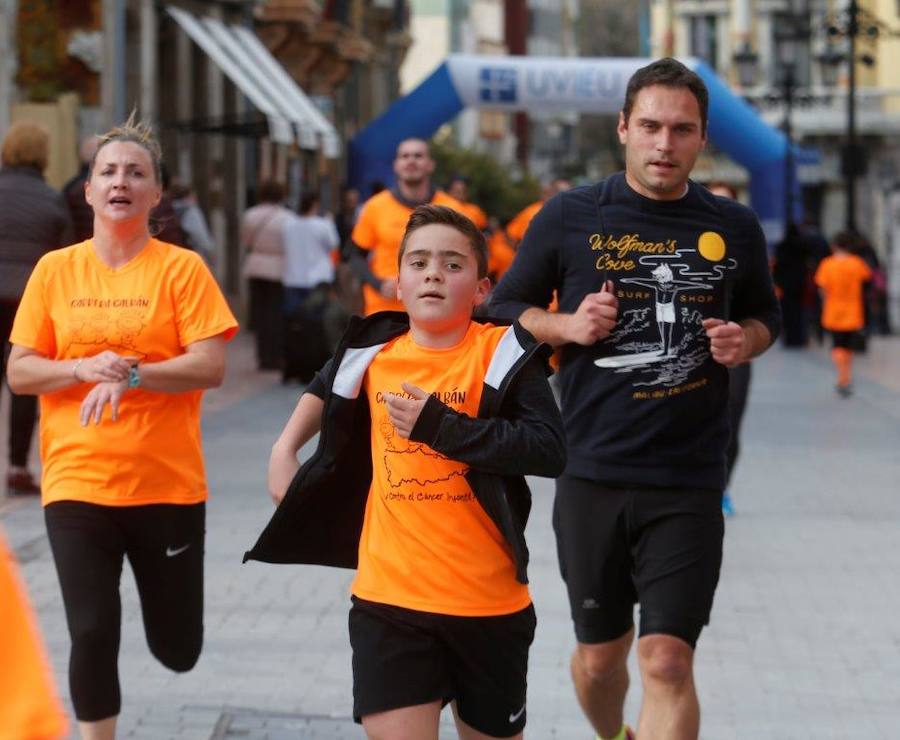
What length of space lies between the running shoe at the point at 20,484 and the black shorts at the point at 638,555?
268 inches

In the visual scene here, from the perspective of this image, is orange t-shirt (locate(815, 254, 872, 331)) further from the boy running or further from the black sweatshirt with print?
the boy running

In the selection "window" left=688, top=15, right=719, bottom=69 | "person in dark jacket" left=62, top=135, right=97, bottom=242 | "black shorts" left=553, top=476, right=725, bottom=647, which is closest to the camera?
"black shorts" left=553, top=476, right=725, bottom=647

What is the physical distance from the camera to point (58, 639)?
304 inches

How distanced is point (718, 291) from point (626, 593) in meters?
0.77

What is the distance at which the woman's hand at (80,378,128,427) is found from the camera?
5164 mm

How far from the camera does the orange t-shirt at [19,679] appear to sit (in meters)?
1.78

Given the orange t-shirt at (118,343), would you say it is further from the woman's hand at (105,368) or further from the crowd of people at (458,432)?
the woman's hand at (105,368)

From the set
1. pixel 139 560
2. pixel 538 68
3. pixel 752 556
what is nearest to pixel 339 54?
pixel 538 68

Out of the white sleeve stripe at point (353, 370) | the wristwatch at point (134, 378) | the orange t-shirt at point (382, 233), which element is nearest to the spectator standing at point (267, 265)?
the orange t-shirt at point (382, 233)

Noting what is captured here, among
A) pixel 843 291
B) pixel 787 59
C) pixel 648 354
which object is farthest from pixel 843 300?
Answer: pixel 648 354

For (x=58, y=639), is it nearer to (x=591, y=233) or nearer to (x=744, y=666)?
(x=744, y=666)

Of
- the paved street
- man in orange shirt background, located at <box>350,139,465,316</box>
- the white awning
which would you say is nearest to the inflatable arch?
the white awning

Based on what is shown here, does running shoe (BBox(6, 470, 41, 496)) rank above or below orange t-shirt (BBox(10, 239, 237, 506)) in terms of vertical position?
below

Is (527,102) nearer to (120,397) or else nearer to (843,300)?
(843,300)
